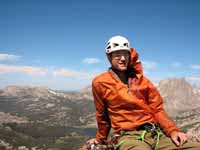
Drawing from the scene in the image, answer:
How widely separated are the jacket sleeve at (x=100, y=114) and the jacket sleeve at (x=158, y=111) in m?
1.52

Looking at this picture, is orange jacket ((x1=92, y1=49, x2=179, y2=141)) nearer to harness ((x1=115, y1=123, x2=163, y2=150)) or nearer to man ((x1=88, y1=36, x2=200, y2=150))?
man ((x1=88, y1=36, x2=200, y2=150))

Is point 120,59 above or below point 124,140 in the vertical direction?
above

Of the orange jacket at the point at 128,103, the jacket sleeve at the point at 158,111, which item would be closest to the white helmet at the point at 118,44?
the orange jacket at the point at 128,103

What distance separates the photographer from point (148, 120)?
A: 8.34m

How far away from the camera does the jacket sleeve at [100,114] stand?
29.8 ft

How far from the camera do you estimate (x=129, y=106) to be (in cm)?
832

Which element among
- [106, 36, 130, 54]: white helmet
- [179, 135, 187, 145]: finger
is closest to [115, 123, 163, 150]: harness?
[179, 135, 187, 145]: finger

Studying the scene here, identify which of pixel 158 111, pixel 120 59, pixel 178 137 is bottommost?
pixel 178 137

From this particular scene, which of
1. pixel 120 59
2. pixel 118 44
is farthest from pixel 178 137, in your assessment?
pixel 118 44

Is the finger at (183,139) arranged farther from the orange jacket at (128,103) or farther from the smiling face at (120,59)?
the smiling face at (120,59)

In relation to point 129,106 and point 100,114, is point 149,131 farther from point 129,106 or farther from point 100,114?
point 100,114

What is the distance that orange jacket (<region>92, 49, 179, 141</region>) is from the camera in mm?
8289

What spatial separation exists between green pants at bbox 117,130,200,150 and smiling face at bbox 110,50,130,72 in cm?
208

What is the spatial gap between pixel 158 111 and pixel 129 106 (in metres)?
0.98
